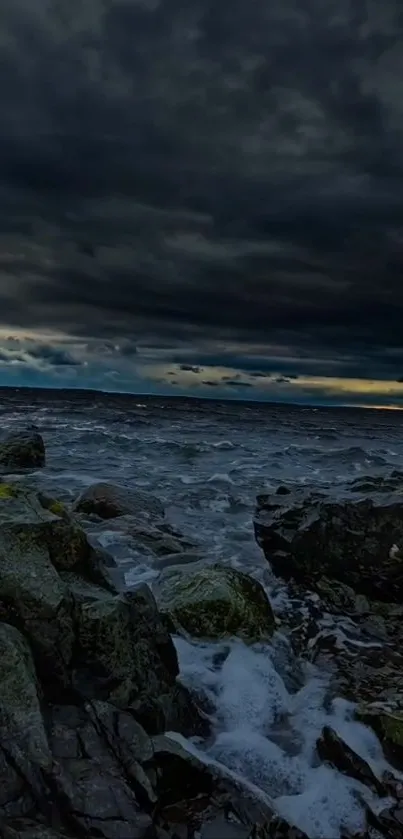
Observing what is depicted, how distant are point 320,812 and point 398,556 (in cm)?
524

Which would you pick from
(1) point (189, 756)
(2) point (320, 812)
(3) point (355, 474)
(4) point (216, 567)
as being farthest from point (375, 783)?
(3) point (355, 474)

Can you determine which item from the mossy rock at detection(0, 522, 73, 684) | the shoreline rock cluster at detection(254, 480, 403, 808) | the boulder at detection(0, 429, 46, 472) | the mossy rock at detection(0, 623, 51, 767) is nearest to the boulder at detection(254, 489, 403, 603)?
the shoreline rock cluster at detection(254, 480, 403, 808)

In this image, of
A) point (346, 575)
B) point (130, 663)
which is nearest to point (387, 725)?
point (130, 663)

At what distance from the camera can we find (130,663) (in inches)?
230

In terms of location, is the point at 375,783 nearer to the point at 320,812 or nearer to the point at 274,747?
the point at 320,812

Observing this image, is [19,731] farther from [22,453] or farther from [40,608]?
[22,453]

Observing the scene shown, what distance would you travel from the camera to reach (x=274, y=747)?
613 centimetres

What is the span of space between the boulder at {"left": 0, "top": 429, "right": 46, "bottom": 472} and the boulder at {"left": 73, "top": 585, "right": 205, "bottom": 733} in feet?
49.7

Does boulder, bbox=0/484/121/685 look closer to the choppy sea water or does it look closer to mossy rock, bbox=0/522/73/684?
mossy rock, bbox=0/522/73/684

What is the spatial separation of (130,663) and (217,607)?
8.24 ft

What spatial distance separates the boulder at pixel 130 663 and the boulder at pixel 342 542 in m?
4.36

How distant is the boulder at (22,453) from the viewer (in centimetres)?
2106

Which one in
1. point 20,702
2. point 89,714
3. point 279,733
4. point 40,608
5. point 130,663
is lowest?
point 279,733

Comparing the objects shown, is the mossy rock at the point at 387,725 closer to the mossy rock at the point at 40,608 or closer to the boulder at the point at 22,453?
the mossy rock at the point at 40,608
